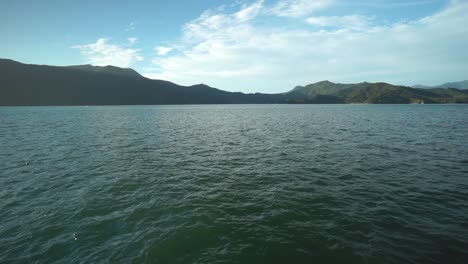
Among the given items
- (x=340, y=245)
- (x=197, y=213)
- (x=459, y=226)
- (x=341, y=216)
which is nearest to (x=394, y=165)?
(x=459, y=226)

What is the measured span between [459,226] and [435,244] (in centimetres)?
342

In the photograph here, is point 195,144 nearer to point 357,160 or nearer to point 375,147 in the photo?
point 357,160

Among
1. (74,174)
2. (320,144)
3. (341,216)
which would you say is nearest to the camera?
(341,216)

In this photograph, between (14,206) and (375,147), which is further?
(375,147)

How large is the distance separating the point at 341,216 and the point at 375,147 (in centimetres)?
2687

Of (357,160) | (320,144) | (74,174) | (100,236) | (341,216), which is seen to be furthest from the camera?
(320,144)

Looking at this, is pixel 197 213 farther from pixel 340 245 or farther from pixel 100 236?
pixel 340 245

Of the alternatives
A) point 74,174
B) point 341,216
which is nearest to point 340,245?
point 341,216

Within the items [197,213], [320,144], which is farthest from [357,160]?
[197,213]

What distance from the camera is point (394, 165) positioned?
26094 millimetres

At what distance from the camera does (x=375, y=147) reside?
36094mm

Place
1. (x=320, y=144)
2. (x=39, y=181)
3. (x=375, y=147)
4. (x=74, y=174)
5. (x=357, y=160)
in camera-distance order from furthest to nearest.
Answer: (x=320, y=144), (x=375, y=147), (x=357, y=160), (x=74, y=174), (x=39, y=181)

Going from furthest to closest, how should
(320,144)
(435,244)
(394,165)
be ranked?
1. (320,144)
2. (394,165)
3. (435,244)

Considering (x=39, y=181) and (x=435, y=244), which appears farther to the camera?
(x=39, y=181)
